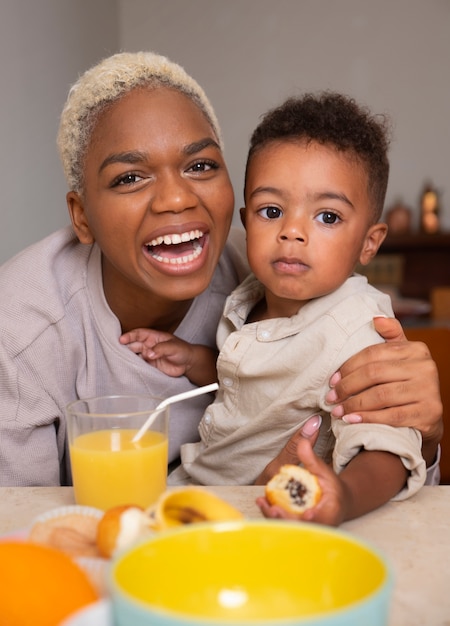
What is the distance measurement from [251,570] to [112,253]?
1.01 metres

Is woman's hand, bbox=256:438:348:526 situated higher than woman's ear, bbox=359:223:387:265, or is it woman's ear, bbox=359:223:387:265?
woman's ear, bbox=359:223:387:265

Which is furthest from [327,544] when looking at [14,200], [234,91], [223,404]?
[234,91]

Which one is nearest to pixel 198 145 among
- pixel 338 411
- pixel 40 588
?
pixel 338 411

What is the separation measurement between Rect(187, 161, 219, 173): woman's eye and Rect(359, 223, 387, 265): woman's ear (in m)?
0.32

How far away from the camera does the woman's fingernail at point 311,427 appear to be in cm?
114

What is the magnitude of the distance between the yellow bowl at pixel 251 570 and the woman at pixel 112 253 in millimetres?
804

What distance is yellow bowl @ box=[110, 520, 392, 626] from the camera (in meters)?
0.47

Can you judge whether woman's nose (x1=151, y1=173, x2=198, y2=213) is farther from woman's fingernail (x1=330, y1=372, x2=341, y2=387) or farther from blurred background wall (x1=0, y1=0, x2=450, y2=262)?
blurred background wall (x1=0, y1=0, x2=450, y2=262)

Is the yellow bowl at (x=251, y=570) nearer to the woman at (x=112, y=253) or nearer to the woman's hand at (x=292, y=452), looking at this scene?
the woman's hand at (x=292, y=452)

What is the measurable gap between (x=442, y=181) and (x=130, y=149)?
490cm

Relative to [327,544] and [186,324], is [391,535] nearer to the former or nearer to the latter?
[327,544]

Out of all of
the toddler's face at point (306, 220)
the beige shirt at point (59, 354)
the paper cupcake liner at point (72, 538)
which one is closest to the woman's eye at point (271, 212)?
the toddler's face at point (306, 220)

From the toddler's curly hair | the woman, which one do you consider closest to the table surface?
the woman

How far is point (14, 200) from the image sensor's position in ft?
9.37
